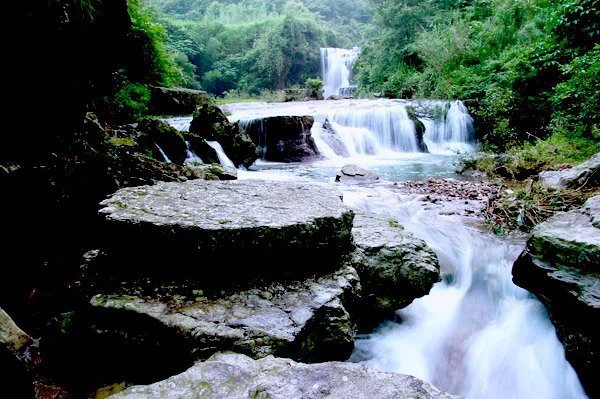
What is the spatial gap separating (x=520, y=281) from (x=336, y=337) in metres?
2.09

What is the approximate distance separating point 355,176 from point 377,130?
5554mm

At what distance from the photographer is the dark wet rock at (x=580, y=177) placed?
4457 millimetres

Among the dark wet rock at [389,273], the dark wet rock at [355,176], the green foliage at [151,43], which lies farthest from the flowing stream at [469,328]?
the green foliage at [151,43]

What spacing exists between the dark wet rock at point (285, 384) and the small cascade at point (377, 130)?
10.7m

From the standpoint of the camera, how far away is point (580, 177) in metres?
4.57

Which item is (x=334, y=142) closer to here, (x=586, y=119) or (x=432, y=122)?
(x=432, y=122)

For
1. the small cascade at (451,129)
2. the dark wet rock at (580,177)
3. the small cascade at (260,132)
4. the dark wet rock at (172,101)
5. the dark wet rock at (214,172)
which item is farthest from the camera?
the dark wet rock at (172,101)

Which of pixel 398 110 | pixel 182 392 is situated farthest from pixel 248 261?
pixel 398 110

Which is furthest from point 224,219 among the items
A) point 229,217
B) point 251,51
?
point 251,51

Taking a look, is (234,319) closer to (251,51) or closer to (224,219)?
(224,219)

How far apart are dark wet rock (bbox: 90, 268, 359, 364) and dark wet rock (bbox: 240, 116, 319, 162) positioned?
8.37m

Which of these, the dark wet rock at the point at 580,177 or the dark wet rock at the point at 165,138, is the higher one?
the dark wet rock at the point at 165,138

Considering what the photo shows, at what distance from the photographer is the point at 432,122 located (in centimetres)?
1284

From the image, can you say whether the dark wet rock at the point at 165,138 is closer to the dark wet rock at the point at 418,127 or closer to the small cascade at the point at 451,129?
the dark wet rock at the point at 418,127
